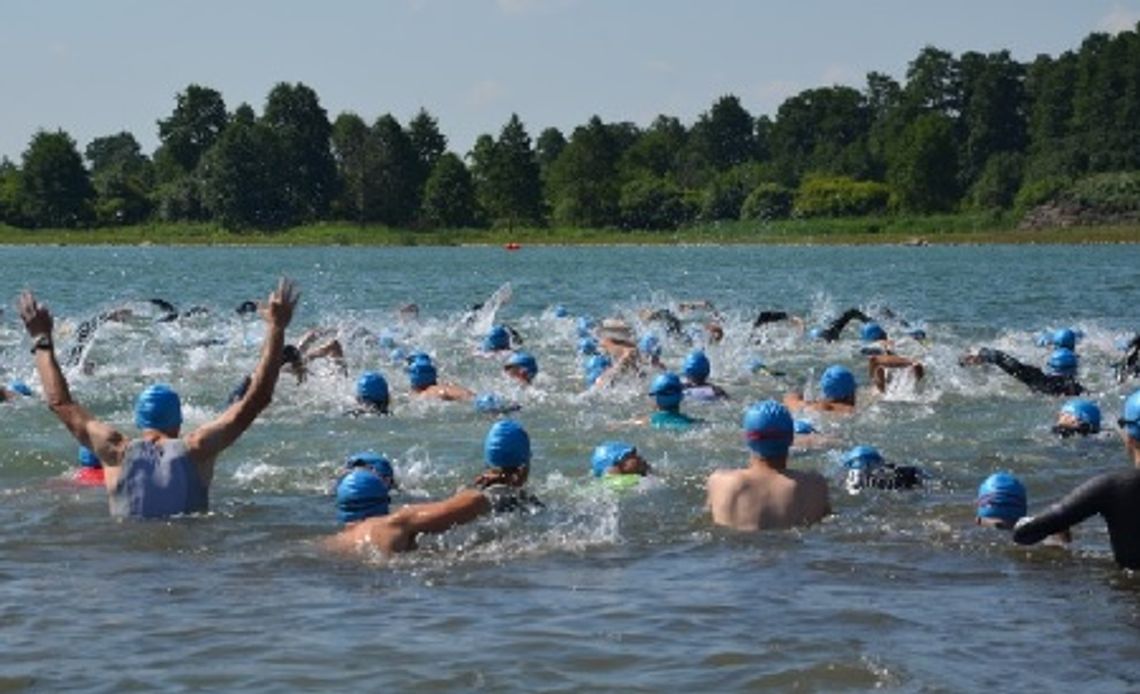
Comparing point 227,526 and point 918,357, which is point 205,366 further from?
point 227,526

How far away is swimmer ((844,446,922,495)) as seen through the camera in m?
12.5

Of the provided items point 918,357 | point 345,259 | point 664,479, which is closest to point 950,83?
→ point 345,259

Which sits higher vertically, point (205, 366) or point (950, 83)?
point (950, 83)

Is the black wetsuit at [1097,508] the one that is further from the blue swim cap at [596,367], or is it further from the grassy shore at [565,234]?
the grassy shore at [565,234]

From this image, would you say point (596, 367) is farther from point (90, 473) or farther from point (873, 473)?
point (90, 473)

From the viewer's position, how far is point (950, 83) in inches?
5807

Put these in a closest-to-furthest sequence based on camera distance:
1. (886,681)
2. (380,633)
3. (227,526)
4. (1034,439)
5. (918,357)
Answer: (886,681) → (380,633) → (227,526) → (1034,439) → (918,357)

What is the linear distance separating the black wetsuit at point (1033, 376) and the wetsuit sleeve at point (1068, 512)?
7.12m

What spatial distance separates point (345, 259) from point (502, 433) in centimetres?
7488

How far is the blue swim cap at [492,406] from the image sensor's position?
690 inches

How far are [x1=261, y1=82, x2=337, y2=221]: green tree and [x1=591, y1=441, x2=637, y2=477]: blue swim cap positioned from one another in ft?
360

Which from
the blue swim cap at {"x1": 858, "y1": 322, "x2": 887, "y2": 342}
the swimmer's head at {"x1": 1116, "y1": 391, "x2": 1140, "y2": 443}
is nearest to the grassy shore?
the blue swim cap at {"x1": 858, "y1": 322, "x2": 887, "y2": 342}

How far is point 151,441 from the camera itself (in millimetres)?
10312

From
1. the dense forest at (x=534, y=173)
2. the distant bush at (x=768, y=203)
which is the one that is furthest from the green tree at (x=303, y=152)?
the distant bush at (x=768, y=203)
